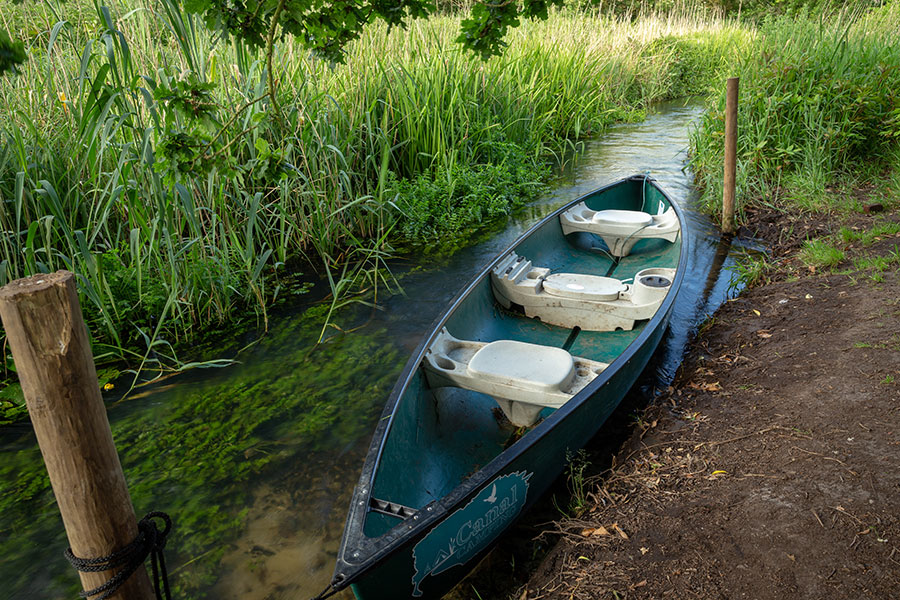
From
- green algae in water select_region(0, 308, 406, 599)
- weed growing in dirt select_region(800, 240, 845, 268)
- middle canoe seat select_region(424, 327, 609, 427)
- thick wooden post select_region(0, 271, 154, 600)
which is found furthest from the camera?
weed growing in dirt select_region(800, 240, 845, 268)

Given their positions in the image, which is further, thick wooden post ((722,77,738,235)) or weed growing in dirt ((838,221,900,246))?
thick wooden post ((722,77,738,235))

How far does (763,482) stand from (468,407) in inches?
54.8

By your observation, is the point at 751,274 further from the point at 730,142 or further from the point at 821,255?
the point at 730,142

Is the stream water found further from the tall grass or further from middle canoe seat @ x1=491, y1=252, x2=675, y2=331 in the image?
the tall grass

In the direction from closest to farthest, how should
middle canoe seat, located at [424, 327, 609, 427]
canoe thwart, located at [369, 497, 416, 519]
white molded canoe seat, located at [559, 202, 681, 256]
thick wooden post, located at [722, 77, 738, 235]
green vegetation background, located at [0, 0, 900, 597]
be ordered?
canoe thwart, located at [369, 497, 416, 519] → middle canoe seat, located at [424, 327, 609, 427] → green vegetation background, located at [0, 0, 900, 597] → white molded canoe seat, located at [559, 202, 681, 256] → thick wooden post, located at [722, 77, 738, 235]

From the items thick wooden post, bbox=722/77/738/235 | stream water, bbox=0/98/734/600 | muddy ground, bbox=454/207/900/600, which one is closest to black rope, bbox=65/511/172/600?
stream water, bbox=0/98/734/600

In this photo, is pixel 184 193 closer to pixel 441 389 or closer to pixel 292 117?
pixel 292 117

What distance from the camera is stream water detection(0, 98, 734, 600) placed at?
263 centimetres

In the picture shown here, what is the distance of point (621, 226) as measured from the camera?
198 inches

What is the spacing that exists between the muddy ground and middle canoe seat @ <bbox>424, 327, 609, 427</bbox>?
1.33ft

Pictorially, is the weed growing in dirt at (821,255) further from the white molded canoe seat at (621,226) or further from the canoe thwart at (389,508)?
the canoe thwart at (389,508)

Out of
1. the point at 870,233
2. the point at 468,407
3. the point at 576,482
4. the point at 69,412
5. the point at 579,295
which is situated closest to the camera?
the point at 69,412

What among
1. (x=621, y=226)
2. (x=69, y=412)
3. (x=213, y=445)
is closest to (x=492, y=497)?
(x=69, y=412)

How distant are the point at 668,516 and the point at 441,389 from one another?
Result: 121 cm
